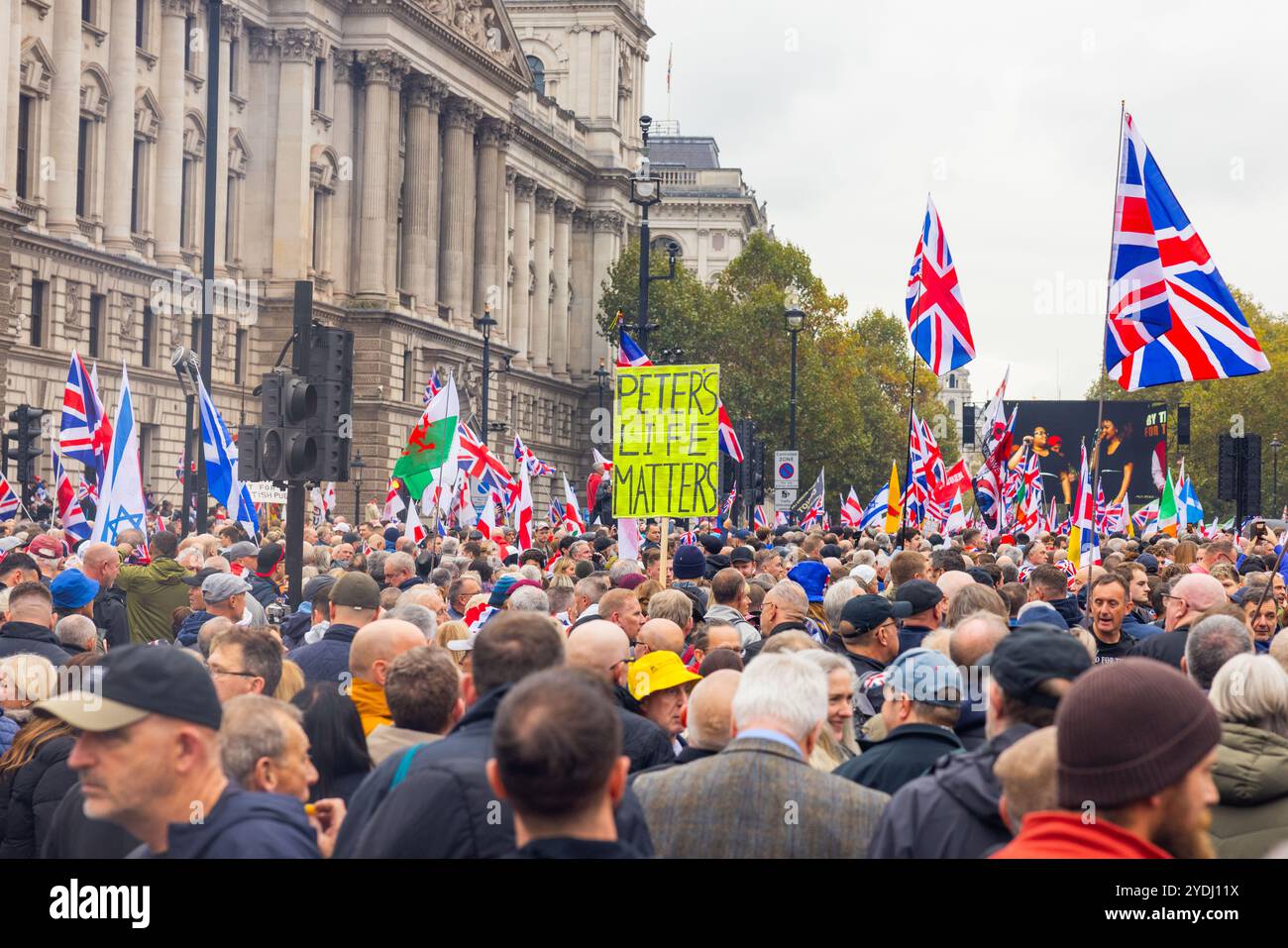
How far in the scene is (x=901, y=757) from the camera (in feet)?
20.8

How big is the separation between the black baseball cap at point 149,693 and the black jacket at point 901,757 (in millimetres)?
2440

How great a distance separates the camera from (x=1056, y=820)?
4027mm

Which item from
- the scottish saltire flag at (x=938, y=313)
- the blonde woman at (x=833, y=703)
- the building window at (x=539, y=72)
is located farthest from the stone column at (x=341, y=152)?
the blonde woman at (x=833, y=703)

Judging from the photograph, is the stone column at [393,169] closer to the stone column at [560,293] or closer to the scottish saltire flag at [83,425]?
the stone column at [560,293]

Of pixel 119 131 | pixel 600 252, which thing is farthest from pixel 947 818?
pixel 600 252

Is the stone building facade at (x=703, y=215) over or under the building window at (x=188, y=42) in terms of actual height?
over

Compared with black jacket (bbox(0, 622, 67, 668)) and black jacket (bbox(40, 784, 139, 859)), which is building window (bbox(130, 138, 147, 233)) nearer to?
black jacket (bbox(0, 622, 67, 668))

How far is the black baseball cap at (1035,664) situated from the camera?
224 inches

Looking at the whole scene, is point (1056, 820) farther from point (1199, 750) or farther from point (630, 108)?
point (630, 108)

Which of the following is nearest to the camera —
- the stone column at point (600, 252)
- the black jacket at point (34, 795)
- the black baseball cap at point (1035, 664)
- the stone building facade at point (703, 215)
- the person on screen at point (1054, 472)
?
the black baseball cap at point (1035, 664)

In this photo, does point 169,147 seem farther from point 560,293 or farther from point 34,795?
point 34,795

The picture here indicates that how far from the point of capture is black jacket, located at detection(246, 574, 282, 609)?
1500 cm

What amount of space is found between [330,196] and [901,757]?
201ft

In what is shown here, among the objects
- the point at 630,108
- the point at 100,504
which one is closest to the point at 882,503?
the point at 100,504
